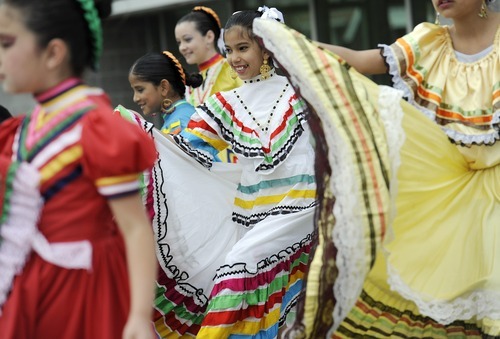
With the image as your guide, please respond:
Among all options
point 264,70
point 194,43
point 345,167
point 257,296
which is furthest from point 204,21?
point 345,167

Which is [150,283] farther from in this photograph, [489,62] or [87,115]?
[489,62]

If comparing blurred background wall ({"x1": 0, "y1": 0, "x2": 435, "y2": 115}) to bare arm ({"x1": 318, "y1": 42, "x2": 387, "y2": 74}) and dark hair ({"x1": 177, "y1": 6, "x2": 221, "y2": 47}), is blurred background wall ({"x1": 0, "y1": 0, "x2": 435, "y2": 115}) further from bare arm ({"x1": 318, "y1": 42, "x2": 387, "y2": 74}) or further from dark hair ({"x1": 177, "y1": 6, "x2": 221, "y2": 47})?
bare arm ({"x1": 318, "y1": 42, "x2": 387, "y2": 74})

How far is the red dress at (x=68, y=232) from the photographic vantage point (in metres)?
2.80

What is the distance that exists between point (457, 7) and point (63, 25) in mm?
1763

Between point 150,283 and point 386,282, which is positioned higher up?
point 150,283

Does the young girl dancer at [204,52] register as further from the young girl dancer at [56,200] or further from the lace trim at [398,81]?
the young girl dancer at [56,200]

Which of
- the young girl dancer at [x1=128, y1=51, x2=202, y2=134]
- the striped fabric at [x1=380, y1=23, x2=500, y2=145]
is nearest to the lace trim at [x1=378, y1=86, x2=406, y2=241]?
the striped fabric at [x1=380, y1=23, x2=500, y2=145]

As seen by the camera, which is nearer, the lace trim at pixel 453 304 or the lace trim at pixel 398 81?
the lace trim at pixel 453 304

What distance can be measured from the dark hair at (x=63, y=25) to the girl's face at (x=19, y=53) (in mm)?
19

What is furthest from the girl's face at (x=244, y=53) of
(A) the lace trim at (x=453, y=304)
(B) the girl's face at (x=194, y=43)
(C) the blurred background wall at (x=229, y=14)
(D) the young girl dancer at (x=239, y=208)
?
(C) the blurred background wall at (x=229, y=14)

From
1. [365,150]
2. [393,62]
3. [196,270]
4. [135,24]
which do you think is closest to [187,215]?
[196,270]

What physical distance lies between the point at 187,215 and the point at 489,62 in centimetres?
183

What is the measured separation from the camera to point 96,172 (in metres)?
2.72

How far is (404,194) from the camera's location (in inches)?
151
